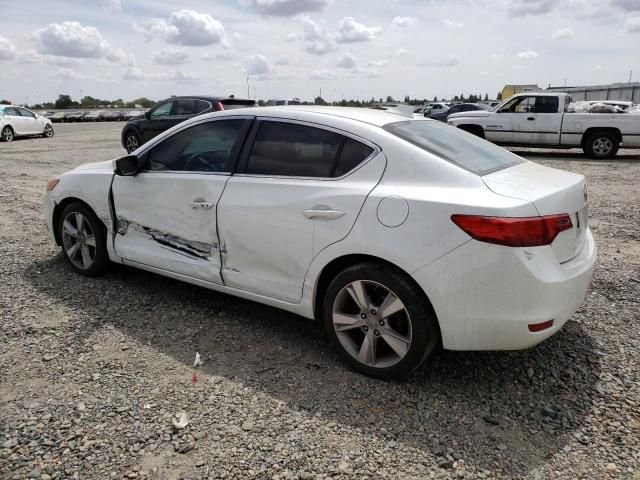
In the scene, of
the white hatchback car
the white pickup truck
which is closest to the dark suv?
the white pickup truck

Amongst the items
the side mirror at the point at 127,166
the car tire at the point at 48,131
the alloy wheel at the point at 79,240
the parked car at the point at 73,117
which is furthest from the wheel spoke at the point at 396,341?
the parked car at the point at 73,117

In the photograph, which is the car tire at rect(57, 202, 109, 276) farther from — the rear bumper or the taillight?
the taillight

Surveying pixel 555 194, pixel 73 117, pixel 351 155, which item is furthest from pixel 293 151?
pixel 73 117

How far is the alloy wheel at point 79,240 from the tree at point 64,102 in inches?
3125

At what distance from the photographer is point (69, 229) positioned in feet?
15.6

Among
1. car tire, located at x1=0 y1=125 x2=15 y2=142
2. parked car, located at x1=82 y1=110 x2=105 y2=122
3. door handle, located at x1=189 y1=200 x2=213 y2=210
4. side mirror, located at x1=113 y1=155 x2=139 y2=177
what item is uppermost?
side mirror, located at x1=113 y1=155 x2=139 y2=177

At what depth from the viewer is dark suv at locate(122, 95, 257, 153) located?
13688 mm

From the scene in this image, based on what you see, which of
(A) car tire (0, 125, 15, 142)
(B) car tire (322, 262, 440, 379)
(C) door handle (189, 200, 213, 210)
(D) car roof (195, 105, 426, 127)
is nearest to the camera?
(B) car tire (322, 262, 440, 379)

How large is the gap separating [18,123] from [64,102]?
62529 mm

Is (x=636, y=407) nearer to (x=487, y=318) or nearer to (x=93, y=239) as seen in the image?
(x=487, y=318)

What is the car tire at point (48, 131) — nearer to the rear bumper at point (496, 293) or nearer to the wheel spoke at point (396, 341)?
the wheel spoke at point (396, 341)

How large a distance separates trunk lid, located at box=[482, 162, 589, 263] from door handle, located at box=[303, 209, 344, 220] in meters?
0.86

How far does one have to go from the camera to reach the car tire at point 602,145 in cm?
1348

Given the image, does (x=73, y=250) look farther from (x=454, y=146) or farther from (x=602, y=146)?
(x=602, y=146)
